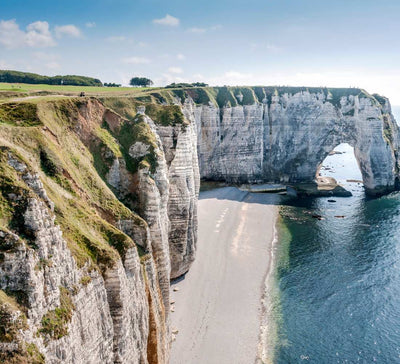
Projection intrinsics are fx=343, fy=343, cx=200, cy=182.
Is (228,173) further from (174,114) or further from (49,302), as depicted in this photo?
(49,302)

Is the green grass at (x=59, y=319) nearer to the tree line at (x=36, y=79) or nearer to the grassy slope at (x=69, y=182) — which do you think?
the grassy slope at (x=69, y=182)

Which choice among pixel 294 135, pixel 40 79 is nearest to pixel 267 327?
pixel 294 135

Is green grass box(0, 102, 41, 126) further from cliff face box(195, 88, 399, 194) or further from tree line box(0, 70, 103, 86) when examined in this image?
cliff face box(195, 88, 399, 194)

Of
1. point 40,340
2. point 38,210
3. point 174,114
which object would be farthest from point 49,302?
point 174,114

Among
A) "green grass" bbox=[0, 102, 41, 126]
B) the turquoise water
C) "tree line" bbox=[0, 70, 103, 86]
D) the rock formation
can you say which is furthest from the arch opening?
"green grass" bbox=[0, 102, 41, 126]

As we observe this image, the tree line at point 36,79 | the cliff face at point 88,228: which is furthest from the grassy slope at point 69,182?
the tree line at point 36,79

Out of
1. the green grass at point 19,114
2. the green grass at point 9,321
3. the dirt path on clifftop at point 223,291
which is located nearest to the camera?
the green grass at point 9,321

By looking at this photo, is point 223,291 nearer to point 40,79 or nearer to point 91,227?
point 91,227
